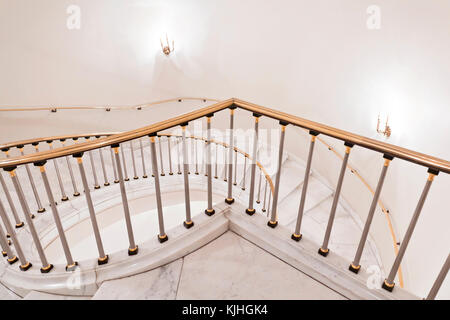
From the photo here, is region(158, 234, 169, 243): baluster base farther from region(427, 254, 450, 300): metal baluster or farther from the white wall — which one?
the white wall

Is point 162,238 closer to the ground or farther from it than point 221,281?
farther from it

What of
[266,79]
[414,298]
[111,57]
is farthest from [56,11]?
[414,298]

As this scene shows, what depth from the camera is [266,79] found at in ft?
17.1

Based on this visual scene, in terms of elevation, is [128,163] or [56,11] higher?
[56,11]

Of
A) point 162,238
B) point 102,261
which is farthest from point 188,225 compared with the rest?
point 102,261

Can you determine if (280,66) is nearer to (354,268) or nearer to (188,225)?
(188,225)

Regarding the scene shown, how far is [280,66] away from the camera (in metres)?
4.98

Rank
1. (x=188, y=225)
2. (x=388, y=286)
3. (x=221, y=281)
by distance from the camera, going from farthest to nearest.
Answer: (x=188, y=225) < (x=221, y=281) < (x=388, y=286)

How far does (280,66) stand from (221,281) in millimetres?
4331

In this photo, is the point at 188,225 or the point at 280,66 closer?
the point at 188,225

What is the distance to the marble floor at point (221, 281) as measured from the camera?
1521 millimetres

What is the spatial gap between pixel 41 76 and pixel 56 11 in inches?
43.1

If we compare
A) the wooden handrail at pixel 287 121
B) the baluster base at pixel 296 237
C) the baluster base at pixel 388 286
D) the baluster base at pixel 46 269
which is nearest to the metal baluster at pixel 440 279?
the baluster base at pixel 388 286

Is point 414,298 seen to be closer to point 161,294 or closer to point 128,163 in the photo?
point 161,294
